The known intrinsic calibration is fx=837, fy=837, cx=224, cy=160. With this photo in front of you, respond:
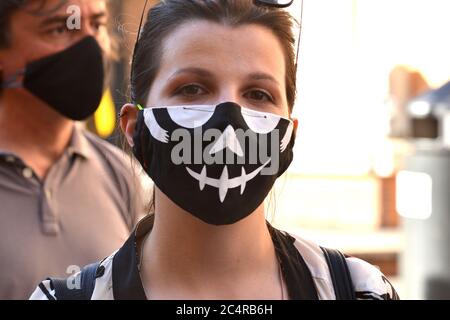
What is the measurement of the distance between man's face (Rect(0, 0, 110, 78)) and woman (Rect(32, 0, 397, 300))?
864 mm

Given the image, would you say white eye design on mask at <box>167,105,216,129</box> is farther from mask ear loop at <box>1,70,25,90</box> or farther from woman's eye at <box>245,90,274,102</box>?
mask ear loop at <box>1,70,25,90</box>

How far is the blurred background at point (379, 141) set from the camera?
15.7 feet

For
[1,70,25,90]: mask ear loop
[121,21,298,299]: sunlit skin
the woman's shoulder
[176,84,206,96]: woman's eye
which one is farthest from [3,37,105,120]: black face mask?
the woman's shoulder

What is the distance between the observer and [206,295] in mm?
1795

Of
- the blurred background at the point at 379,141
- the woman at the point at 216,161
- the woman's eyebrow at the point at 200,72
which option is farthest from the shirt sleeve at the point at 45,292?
the blurred background at the point at 379,141

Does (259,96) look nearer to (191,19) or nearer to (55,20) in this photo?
(191,19)

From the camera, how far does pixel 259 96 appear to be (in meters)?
1.81

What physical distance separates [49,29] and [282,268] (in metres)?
1.34

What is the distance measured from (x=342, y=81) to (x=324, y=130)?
1.60ft

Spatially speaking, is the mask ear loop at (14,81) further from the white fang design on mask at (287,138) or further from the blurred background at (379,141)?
the white fang design on mask at (287,138)

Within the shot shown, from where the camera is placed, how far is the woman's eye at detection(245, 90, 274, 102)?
1793 mm

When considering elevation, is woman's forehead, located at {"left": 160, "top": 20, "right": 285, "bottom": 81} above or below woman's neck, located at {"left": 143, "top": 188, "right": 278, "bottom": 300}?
above

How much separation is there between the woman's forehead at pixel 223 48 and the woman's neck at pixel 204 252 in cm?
31
